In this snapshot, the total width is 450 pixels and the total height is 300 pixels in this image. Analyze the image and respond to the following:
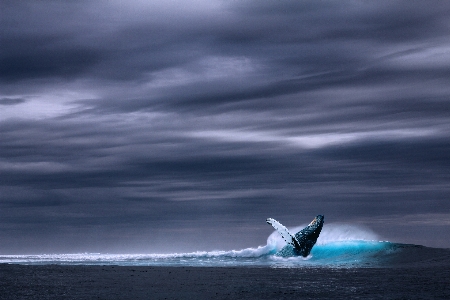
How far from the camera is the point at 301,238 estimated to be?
185 feet

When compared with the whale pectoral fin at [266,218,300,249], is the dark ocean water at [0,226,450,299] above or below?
below

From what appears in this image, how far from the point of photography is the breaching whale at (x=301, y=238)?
56.0 m

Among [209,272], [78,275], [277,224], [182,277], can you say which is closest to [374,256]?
[277,224]

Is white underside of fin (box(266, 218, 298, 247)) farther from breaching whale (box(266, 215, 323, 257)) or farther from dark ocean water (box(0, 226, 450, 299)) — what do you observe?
dark ocean water (box(0, 226, 450, 299))

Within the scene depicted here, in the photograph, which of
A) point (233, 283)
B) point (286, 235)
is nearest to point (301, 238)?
point (286, 235)

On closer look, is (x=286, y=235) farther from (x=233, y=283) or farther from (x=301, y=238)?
(x=233, y=283)

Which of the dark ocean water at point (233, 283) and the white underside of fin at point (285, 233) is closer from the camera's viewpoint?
the dark ocean water at point (233, 283)

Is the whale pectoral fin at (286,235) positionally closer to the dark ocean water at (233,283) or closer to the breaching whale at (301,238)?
the breaching whale at (301,238)

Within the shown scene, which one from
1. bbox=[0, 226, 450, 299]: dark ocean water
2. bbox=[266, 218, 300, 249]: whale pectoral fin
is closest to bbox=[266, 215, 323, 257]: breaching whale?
bbox=[266, 218, 300, 249]: whale pectoral fin

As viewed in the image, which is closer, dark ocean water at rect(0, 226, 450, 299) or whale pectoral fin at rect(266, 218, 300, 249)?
dark ocean water at rect(0, 226, 450, 299)

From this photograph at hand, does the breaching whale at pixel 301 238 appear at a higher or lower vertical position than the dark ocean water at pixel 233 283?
higher

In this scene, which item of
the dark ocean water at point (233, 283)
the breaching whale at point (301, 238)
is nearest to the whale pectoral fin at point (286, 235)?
the breaching whale at point (301, 238)

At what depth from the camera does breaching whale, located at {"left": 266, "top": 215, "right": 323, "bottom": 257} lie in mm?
56031

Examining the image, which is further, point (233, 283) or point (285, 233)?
point (285, 233)
